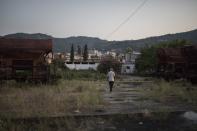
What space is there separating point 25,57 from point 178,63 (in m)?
11.6

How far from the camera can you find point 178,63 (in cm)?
2509

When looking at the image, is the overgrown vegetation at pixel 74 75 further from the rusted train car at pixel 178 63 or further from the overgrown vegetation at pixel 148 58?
the overgrown vegetation at pixel 148 58

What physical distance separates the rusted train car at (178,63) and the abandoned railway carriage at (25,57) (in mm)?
9812

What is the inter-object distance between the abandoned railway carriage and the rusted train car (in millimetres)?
9812

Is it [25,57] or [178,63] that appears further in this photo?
[178,63]

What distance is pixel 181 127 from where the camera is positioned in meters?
9.13

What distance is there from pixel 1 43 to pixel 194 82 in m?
13.3

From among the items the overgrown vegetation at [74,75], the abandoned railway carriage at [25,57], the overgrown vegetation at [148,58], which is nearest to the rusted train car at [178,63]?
the overgrown vegetation at [74,75]

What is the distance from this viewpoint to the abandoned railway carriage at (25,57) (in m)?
20.4

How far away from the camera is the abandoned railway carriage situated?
20.4 metres

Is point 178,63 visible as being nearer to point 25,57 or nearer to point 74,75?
point 25,57

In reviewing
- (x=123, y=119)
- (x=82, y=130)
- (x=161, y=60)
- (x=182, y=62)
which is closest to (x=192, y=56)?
(x=182, y=62)

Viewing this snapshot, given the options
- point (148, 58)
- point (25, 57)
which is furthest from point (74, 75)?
point (148, 58)

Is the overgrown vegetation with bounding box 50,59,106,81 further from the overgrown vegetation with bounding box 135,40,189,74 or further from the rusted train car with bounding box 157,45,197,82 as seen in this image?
the overgrown vegetation with bounding box 135,40,189,74
